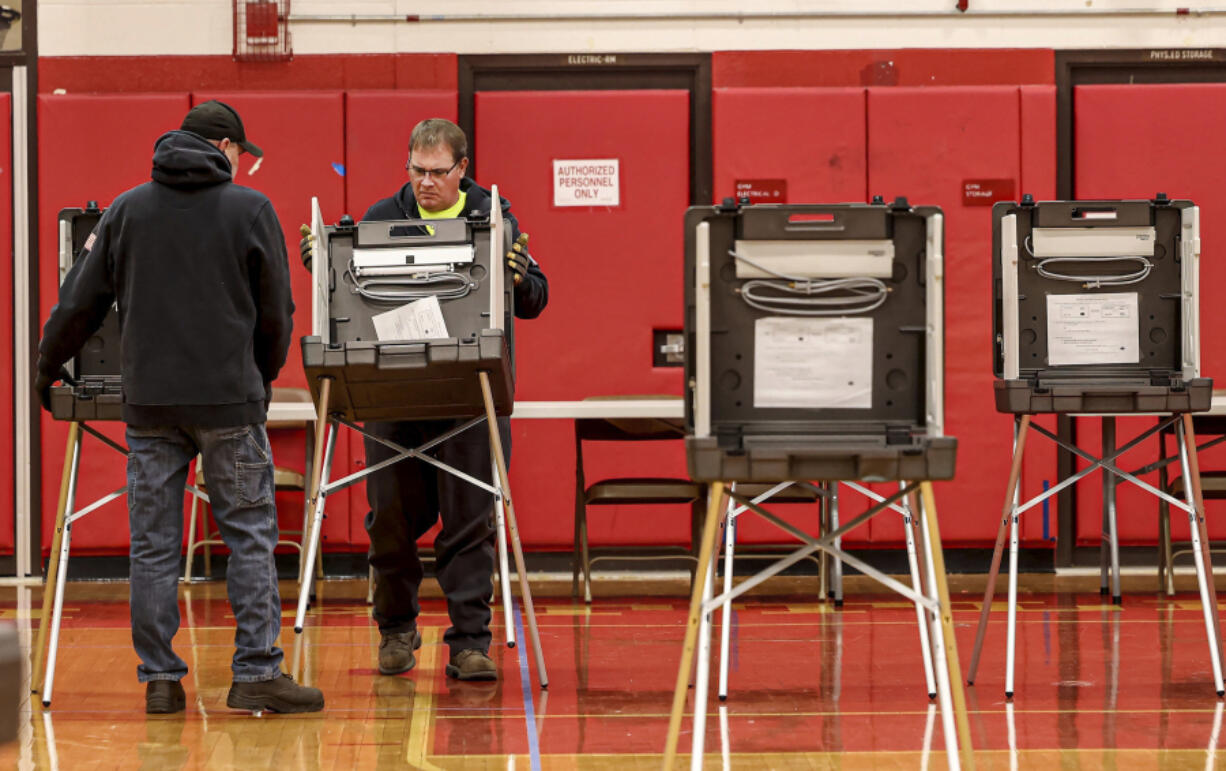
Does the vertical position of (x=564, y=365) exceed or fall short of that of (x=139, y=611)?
it exceeds it

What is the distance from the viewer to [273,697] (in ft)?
10.8

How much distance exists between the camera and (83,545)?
5.98 m

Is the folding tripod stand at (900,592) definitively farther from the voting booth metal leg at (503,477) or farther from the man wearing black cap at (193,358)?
the man wearing black cap at (193,358)

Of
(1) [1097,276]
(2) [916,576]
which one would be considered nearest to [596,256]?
(1) [1097,276]

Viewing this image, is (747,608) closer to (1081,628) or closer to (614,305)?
(1081,628)

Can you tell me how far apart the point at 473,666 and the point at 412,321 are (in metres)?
0.96

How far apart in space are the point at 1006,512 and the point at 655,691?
1.05 meters

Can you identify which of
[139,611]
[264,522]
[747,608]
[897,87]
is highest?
[897,87]

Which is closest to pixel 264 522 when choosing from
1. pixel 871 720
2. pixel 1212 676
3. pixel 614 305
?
pixel 871 720

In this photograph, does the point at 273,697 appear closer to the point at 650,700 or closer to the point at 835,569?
the point at 650,700

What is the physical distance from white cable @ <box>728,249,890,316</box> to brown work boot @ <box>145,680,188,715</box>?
1780mm

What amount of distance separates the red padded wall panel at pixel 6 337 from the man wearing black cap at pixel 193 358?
9.59 feet

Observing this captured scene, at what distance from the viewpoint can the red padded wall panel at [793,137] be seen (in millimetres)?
6004

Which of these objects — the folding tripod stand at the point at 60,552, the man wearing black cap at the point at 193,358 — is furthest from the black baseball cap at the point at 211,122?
the folding tripod stand at the point at 60,552
